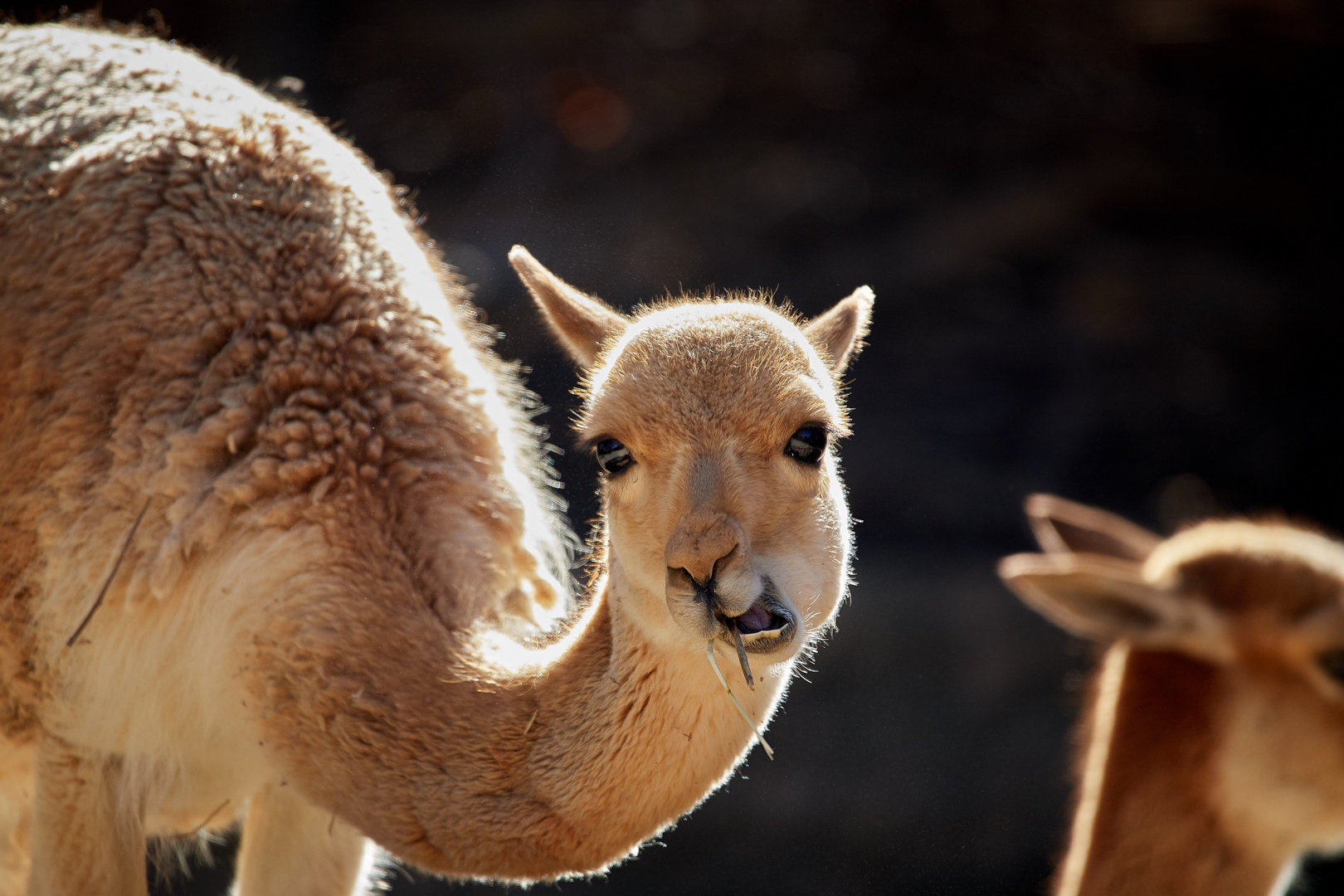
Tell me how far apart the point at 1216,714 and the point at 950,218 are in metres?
7.21

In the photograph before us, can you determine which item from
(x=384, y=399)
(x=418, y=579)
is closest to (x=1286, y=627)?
(x=418, y=579)

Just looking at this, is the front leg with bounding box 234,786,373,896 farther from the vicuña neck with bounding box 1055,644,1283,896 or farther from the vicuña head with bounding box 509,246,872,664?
the vicuña neck with bounding box 1055,644,1283,896

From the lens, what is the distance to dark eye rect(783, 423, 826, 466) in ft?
8.00

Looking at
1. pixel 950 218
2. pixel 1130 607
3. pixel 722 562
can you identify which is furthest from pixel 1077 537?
pixel 950 218

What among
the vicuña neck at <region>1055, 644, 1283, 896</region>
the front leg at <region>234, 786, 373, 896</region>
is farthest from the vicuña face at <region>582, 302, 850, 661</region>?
the front leg at <region>234, 786, 373, 896</region>

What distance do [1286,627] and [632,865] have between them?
5.03 metres

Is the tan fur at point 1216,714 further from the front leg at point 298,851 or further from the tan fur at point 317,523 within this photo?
the front leg at point 298,851

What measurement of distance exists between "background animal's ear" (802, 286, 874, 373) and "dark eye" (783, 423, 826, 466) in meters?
0.40

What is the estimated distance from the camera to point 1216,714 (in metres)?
2.64

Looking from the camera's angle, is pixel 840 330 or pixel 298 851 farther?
pixel 298 851

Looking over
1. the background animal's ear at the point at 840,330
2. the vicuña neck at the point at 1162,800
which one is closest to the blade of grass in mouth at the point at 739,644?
the background animal's ear at the point at 840,330

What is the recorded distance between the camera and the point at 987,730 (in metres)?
7.53

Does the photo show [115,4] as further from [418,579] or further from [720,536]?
[720,536]

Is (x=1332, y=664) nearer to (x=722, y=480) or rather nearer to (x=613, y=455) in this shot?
(x=722, y=480)
